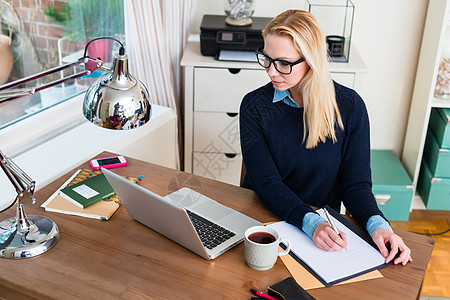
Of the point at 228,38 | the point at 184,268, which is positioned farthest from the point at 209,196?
the point at 228,38

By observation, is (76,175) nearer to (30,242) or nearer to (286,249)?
(30,242)

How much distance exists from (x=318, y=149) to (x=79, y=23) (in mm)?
1309

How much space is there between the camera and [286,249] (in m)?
1.40

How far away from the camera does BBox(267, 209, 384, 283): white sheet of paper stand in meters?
1.33

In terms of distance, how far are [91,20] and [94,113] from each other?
4.37ft

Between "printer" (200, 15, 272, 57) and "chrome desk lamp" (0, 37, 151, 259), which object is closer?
"chrome desk lamp" (0, 37, 151, 259)

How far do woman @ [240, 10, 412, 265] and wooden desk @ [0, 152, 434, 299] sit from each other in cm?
22

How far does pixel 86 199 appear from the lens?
1615mm

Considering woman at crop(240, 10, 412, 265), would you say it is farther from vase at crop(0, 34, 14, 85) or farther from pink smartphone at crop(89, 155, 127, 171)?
vase at crop(0, 34, 14, 85)

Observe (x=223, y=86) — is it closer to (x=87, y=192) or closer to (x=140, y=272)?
(x=87, y=192)

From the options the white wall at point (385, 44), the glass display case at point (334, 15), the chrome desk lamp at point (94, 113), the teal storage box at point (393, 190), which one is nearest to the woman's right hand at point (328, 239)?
the chrome desk lamp at point (94, 113)

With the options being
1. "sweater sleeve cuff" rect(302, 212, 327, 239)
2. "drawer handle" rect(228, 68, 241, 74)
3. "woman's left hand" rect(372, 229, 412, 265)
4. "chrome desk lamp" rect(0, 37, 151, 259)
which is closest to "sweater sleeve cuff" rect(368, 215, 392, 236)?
"woman's left hand" rect(372, 229, 412, 265)

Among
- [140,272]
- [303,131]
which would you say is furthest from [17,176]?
[303,131]

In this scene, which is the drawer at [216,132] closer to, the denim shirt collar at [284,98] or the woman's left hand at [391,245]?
the denim shirt collar at [284,98]
